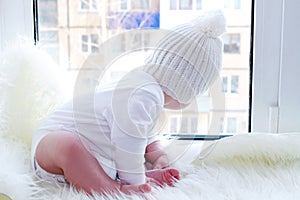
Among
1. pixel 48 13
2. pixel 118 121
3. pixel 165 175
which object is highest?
pixel 48 13

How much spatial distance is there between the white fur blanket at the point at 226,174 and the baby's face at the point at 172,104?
0.12m

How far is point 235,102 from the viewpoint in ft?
3.59

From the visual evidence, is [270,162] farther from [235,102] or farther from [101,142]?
[101,142]

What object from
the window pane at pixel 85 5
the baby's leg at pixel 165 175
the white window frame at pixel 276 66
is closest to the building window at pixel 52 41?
the window pane at pixel 85 5

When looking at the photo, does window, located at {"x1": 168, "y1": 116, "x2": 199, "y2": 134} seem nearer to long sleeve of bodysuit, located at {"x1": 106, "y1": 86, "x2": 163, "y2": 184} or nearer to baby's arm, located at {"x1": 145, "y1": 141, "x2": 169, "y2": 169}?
baby's arm, located at {"x1": 145, "y1": 141, "x2": 169, "y2": 169}

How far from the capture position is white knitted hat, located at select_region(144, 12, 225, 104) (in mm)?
827

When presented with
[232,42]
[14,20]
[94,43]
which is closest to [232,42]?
[232,42]

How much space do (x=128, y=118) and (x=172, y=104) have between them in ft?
0.46

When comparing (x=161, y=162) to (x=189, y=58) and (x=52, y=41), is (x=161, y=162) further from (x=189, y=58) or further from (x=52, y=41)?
(x=52, y=41)

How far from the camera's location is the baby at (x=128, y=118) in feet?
2.49

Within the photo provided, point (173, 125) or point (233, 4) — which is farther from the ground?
point (233, 4)

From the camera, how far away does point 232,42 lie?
3.51 ft

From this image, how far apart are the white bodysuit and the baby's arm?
85 mm

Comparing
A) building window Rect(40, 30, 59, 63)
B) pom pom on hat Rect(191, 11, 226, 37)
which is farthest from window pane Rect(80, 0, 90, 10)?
pom pom on hat Rect(191, 11, 226, 37)
